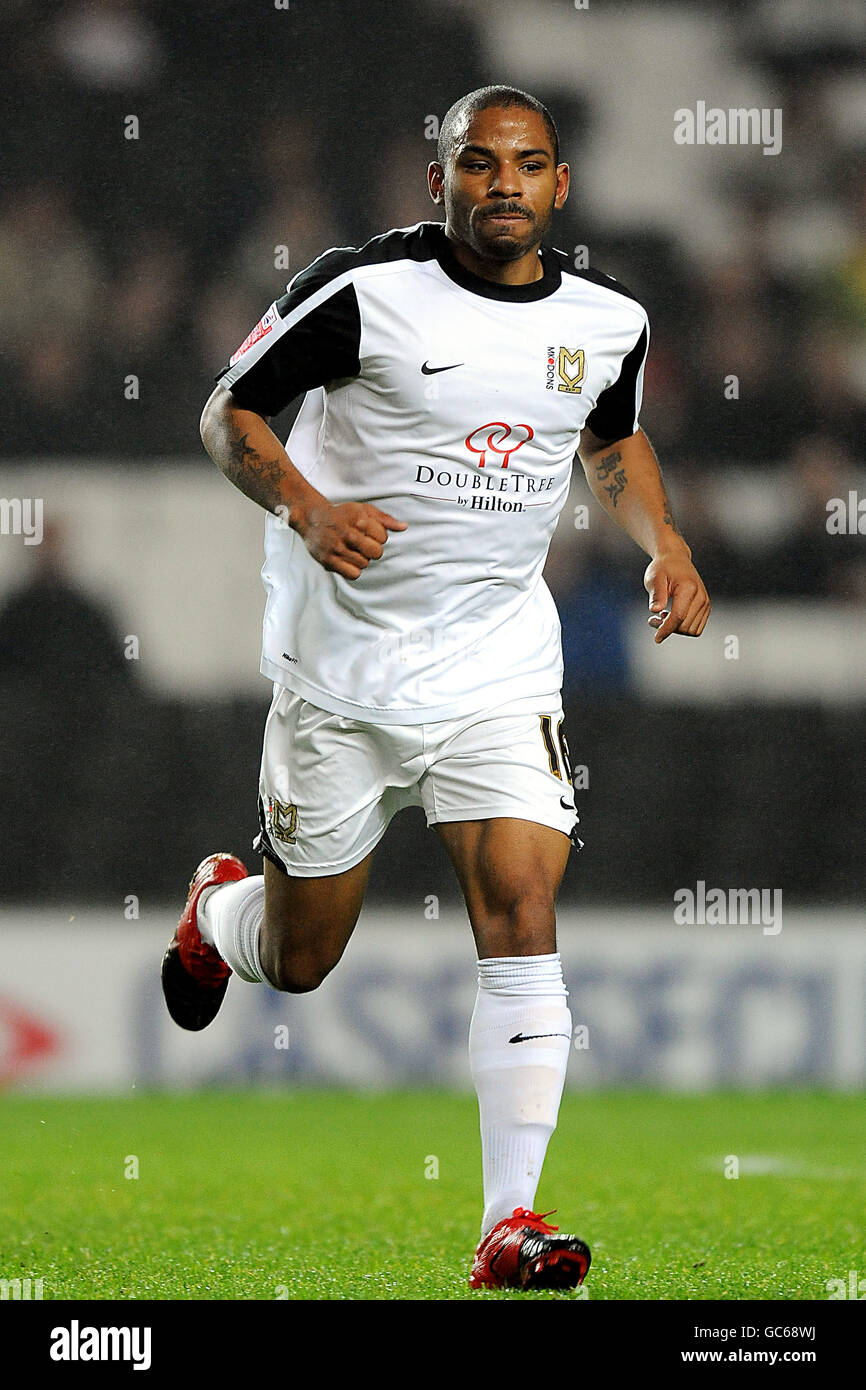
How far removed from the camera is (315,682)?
11.6ft

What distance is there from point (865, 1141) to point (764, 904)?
1.28 m

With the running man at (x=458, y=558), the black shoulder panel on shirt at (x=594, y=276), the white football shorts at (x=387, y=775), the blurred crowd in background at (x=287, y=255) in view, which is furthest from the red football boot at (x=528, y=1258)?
the blurred crowd in background at (x=287, y=255)

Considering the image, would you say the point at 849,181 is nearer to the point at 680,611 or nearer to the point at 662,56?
the point at 662,56

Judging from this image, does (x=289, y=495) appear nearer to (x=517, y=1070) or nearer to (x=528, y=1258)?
(x=517, y=1070)

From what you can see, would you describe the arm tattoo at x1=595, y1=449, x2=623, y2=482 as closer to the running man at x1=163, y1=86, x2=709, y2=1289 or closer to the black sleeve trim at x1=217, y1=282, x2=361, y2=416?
the running man at x1=163, y1=86, x2=709, y2=1289

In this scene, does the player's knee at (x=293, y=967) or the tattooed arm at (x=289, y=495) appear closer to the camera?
the tattooed arm at (x=289, y=495)

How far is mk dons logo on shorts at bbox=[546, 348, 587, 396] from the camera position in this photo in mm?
3441

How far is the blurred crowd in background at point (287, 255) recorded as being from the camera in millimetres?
7391

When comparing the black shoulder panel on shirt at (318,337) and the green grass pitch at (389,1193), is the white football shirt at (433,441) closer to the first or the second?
the black shoulder panel on shirt at (318,337)

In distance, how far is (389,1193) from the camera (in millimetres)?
4660

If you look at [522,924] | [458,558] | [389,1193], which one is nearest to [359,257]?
[458,558]

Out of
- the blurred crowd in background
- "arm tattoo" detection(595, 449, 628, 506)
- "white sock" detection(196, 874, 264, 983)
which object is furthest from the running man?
the blurred crowd in background

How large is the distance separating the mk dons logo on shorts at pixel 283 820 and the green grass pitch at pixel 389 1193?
79 centimetres

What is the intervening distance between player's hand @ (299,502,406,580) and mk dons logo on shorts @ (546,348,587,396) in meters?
0.50
